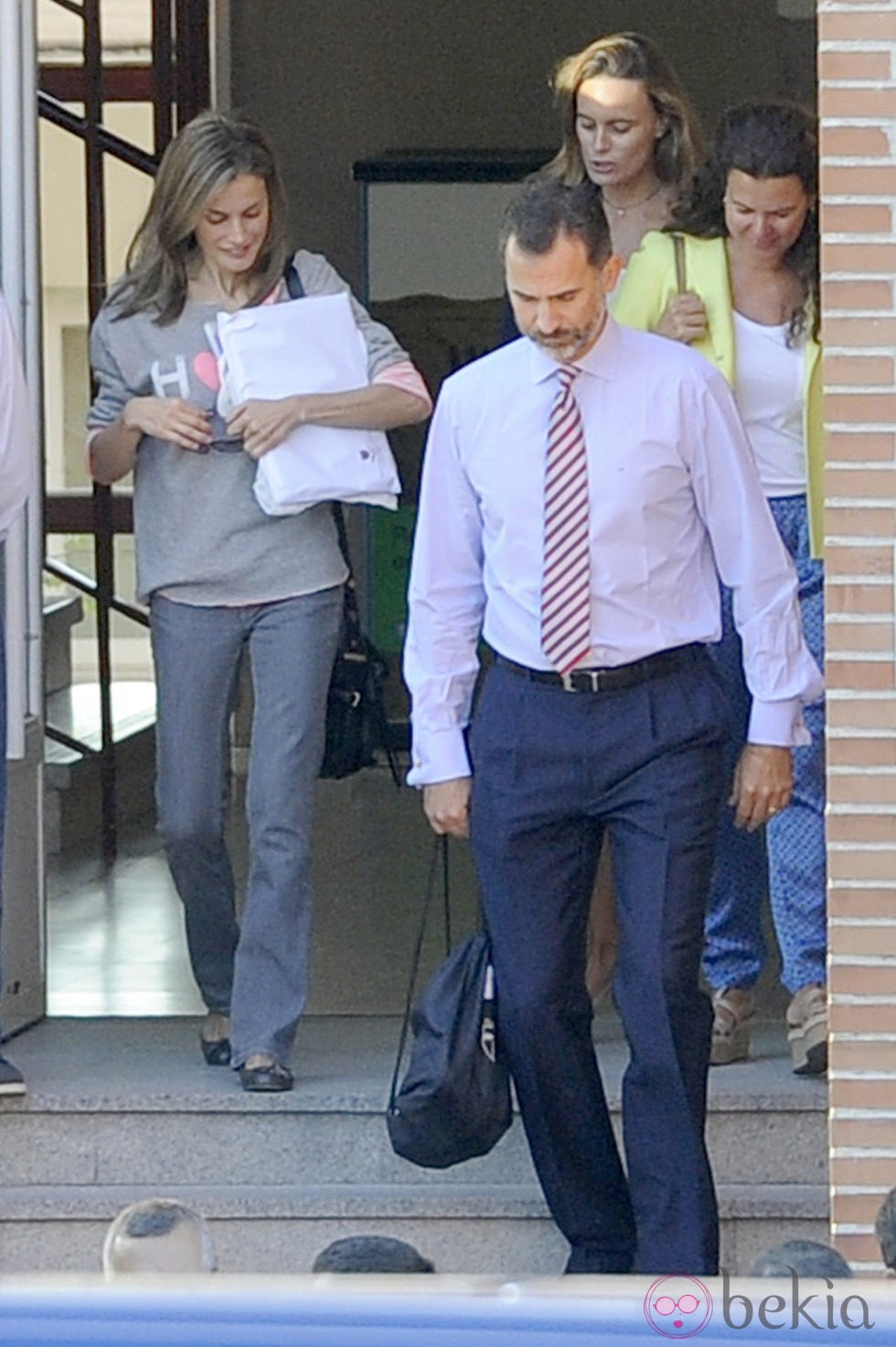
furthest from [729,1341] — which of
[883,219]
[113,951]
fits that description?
[113,951]

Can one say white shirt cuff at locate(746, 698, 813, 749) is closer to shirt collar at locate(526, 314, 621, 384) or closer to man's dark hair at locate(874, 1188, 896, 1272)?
shirt collar at locate(526, 314, 621, 384)

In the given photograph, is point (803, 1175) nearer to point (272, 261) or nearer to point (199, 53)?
point (272, 261)

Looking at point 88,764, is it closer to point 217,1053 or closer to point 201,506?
point 217,1053

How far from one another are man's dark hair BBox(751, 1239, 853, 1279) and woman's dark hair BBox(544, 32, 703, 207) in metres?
2.45

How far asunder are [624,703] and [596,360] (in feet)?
1.83

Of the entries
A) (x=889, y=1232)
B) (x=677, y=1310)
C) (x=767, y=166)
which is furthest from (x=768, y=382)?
(x=677, y=1310)

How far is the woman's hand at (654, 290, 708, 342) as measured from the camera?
4.71 m

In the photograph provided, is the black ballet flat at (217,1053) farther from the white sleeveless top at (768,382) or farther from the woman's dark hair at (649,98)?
the woman's dark hair at (649,98)

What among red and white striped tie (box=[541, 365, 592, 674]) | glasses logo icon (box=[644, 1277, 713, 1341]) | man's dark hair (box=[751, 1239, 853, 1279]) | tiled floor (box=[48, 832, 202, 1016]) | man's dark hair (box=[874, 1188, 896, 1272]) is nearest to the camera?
glasses logo icon (box=[644, 1277, 713, 1341])

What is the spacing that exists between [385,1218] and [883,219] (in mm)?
2015

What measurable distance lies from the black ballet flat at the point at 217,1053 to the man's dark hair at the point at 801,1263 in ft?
7.71

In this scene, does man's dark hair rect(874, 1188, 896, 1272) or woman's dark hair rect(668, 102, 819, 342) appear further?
woman's dark hair rect(668, 102, 819, 342)

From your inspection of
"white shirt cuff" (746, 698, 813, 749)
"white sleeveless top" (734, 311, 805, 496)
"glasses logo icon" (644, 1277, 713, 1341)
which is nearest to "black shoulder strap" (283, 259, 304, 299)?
"white sleeveless top" (734, 311, 805, 496)

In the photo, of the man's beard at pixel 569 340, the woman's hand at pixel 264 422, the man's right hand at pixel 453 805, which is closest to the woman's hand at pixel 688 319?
the man's beard at pixel 569 340
